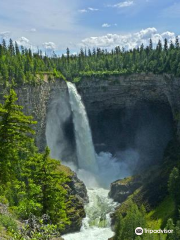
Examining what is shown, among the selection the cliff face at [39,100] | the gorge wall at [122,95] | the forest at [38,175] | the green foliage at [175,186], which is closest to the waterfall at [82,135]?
the gorge wall at [122,95]

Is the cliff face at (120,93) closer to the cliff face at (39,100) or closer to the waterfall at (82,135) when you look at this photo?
the cliff face at (39,100)

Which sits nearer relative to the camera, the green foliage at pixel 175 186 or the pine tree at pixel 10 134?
the pine tree at pixel 10 134

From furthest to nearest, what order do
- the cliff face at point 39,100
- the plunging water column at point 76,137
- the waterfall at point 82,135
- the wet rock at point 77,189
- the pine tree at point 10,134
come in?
the waterfall at point 82,135 → the plunging water column at point 76,137 → the cliff face at point 39,100 → the wet rock at point 77,189 → the pine tree at point 10,134

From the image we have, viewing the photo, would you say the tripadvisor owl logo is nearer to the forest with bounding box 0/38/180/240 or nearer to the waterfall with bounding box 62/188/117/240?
the forest with bounding box 0/38/180/240

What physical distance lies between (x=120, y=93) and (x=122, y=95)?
937 mm

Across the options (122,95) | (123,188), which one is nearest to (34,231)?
(123,188)

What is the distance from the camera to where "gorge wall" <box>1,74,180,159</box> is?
78812mm

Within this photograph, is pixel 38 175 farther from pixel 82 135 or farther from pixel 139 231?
pixel 82 135

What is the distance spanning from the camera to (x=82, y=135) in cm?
8381

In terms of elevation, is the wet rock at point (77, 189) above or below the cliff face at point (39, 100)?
below

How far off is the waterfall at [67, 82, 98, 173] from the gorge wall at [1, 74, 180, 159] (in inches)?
108

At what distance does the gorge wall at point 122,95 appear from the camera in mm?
78812

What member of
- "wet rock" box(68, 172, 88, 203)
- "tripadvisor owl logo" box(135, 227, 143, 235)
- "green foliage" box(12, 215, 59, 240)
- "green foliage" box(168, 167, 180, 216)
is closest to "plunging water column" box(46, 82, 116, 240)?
"wet rock" box(68, 172, 88, 203)

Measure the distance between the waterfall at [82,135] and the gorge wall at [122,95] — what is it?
2736 millimetres
